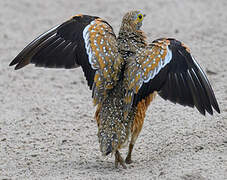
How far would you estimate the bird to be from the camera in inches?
232

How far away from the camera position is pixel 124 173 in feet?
19.4

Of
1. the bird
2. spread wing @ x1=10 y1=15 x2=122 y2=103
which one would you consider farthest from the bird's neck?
spread wing @ x1=10 y1=15 x2=122 y2=103

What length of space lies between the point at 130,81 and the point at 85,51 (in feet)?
2.59

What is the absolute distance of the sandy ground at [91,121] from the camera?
239 inches

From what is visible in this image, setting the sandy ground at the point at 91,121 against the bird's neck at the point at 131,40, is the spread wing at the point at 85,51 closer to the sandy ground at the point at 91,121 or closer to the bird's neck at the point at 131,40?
the bird's neck at the point at 131,40

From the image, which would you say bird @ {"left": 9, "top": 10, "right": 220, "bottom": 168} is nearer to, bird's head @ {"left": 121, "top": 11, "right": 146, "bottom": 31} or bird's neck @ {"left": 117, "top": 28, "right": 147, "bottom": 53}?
bird's neck @ {"left": 117, "top": 28, "right": 147, "bottom": 53}

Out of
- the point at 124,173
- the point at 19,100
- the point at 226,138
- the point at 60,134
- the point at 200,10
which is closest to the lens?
the point at 124,173

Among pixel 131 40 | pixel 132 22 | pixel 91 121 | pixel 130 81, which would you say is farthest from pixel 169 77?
pixel 91 121

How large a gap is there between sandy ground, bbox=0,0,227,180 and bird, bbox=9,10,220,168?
0.55m

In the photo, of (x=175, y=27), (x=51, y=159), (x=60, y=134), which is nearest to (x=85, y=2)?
(x=175, y=27)

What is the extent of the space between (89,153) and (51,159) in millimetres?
538

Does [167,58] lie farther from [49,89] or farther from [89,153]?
[49,89]

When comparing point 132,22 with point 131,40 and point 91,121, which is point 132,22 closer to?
point 131,40

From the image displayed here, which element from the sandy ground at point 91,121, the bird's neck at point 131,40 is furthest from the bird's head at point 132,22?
the sandy ground at point 91,121
